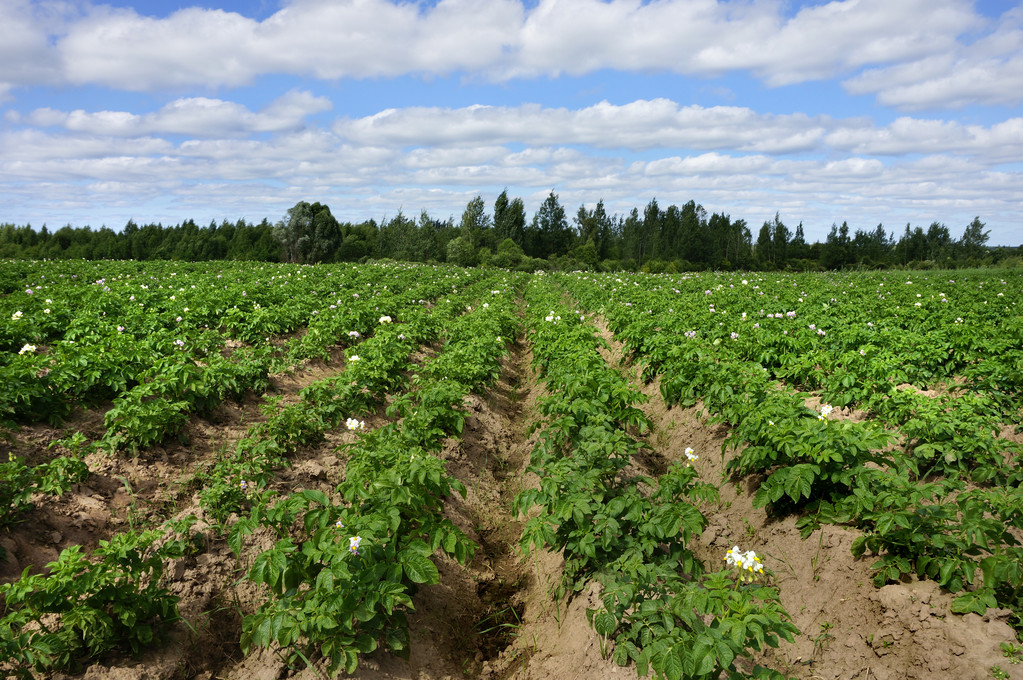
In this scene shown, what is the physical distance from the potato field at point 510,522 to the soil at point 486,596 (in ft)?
0.06

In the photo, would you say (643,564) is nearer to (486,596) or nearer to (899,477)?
(486,596)

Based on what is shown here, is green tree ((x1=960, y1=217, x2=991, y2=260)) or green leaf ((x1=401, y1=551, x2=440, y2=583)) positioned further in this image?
green tree ((x1=960, y1=217, x2=991, y2=260))

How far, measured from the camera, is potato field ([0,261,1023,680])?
3107mm

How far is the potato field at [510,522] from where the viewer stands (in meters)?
3.11

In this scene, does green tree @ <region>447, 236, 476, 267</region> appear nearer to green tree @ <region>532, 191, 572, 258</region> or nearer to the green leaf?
green tree @ <region>532, 191, 572, 258</region>

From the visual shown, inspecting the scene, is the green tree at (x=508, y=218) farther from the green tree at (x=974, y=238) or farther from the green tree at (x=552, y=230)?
the green tree at (x=974, y=238)

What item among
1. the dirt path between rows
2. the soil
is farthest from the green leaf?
the dirt path between rows

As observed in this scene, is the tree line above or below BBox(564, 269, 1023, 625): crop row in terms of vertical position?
above

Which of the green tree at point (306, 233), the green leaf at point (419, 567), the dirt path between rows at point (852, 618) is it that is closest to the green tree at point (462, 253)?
the green tree at point (306, 233)

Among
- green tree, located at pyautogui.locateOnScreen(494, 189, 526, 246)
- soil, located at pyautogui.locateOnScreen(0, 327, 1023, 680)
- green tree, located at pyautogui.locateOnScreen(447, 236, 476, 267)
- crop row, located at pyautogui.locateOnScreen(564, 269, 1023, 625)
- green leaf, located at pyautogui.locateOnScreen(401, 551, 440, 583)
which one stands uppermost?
green tree, located at pyautogui.locateOnScreen(494, 189, 526, 246)

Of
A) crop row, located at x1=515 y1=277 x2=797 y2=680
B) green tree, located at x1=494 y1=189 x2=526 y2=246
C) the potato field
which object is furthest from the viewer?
green tree, located at x1=494 y1=189 x2=526 y2=246

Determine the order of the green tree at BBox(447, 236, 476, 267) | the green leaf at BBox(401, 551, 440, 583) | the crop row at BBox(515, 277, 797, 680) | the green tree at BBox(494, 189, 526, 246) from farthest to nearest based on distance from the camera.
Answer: the green tree at BBox(494, 189, 526, 246), the green tree at BBox(447, 236, 476, 267), the green leaf at BBox(401, 551, 440, 583), the crop row at BBox(515, 277, 797, 680)

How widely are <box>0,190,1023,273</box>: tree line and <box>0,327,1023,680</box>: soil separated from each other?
46.6 meters

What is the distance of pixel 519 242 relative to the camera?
86.1 meters
